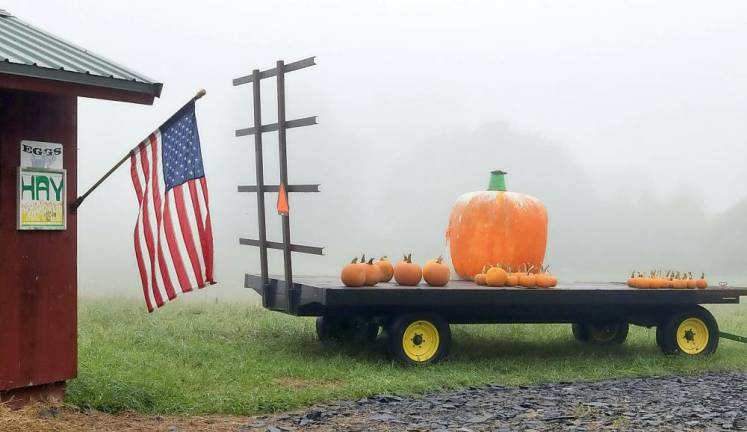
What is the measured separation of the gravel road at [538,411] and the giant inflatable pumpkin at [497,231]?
3.37 metres

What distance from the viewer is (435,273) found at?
10.8m

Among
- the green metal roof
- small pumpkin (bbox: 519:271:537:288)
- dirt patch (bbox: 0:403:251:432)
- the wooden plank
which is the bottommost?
dirt patch (bbox: 0:403:251:432)

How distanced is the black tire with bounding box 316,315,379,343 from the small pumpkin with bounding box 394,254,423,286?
191 centimetres

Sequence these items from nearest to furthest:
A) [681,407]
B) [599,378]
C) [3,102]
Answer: [3,102] < [681,407] < [599,378]

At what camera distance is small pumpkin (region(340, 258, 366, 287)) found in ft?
33.6

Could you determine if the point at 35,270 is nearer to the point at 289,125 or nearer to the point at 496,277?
the point at 289,125

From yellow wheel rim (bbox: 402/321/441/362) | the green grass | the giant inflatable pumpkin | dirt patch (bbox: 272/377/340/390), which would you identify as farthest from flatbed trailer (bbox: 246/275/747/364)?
the giant inflatable pumpkin

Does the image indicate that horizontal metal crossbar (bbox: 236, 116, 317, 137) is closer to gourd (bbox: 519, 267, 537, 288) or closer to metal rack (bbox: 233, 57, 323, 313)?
metal rack (bbox: 233, 57, 323, 313)

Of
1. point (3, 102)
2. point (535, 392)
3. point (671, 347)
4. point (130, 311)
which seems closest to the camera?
point (3, 102)

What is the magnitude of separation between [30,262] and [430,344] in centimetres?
498

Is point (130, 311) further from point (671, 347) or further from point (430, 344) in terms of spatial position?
point (671, 347)

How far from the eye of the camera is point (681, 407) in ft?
27.8

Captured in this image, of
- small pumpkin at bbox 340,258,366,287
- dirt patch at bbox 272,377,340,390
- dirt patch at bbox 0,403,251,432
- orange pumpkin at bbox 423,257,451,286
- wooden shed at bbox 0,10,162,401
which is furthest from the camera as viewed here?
orange pumpkin at bbox 423,257,451,286

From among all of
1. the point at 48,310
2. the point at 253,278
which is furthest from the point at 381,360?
the point at 48,310
